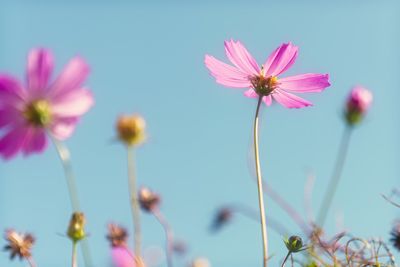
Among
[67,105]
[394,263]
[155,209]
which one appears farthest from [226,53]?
[155,209]

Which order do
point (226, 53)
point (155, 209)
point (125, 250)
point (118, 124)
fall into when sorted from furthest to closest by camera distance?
point (118, 124) < point (155, 209) < point (226, 53) < point (125, 250)

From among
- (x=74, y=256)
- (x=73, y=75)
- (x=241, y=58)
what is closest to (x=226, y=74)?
(x=241, y=58)

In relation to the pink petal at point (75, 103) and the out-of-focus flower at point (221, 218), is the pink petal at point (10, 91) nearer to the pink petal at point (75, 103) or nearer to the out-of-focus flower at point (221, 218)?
the pink petal at point (75, 103)

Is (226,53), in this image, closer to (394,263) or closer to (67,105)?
(67,105)

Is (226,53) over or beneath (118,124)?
beneath

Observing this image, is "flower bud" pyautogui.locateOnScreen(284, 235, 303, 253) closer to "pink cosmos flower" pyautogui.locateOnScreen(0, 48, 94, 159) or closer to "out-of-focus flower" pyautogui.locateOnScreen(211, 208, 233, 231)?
"pink cosmos flower" pyautogui.locateOnScreen(0, 48, 94, 159)

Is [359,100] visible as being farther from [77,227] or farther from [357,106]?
[77,227]
